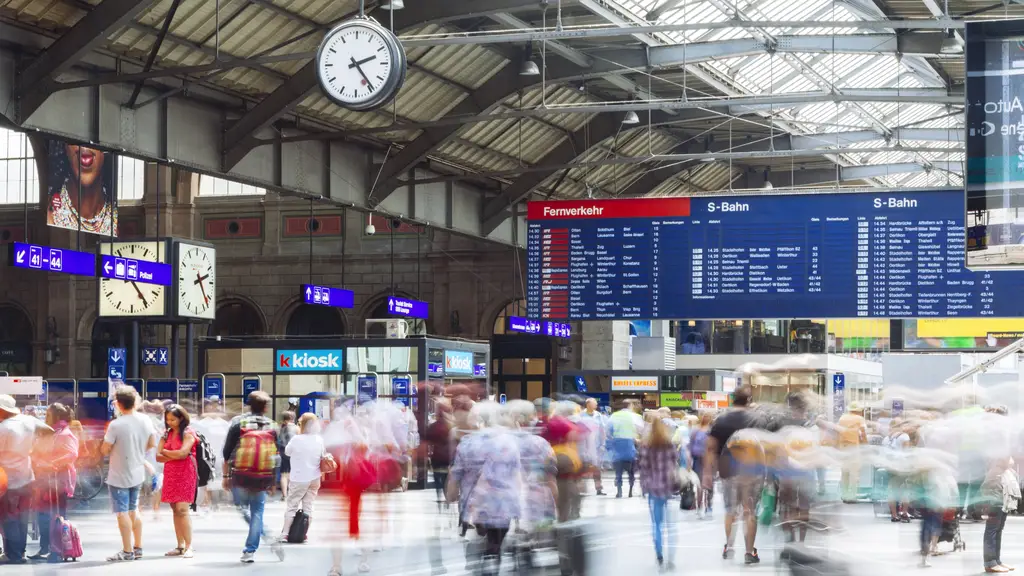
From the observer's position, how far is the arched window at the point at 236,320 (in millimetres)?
45812

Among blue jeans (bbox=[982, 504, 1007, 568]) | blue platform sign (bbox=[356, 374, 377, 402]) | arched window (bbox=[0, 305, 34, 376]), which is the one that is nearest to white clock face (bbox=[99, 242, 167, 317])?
blue platform sign (bbox=[356, 374, 377, 402])

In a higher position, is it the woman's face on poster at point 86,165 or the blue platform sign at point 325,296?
the woman's face on poster at point 86,165

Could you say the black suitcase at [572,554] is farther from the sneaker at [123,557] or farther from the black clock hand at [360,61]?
the black clock hand at [360,61]

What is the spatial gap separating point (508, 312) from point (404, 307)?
11.1 metres

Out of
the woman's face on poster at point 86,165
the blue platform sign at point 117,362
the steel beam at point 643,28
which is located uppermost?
the steel beam at point 643,28

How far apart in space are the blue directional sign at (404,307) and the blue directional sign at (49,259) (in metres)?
9.20

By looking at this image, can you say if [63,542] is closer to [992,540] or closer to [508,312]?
[992,540]

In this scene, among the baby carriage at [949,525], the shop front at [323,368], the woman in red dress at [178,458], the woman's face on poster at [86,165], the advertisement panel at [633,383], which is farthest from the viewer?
the advertisement panel at [633,383]

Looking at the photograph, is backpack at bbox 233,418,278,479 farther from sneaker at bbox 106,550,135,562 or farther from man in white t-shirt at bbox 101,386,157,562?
sneaker at bbox 106,550,135,562

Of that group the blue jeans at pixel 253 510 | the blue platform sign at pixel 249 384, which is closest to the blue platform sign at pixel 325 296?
the blue platform sign at pixel 249 384

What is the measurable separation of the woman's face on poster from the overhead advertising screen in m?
21.5

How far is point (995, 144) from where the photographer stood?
11.8 meters

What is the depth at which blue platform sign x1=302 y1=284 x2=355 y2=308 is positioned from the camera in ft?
98.7

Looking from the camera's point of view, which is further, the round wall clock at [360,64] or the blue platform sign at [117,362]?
the blue platform sign at [117,362]
